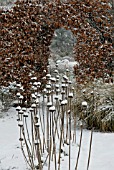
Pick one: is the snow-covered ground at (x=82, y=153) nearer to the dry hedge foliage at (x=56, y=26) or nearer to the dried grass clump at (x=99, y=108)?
the dried grass clump at (x=99, y=108)

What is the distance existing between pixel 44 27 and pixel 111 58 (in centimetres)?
157

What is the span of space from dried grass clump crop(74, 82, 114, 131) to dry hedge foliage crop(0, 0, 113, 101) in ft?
4.14

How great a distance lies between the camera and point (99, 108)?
184 inches

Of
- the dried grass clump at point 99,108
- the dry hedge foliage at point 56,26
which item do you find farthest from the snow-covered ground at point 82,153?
the dry hedge foliage at point 56,26

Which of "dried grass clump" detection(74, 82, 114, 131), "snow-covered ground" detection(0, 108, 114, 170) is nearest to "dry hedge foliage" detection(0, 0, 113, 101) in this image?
"dried grass clump" detection(74, 82, 114, 131)

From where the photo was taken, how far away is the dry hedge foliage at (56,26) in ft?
21.0

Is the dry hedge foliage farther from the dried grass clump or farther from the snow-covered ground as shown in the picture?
the snow-covered ground

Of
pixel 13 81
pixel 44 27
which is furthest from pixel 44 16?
pixel 13 81

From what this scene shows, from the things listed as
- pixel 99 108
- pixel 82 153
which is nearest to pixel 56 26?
pixel 99 108

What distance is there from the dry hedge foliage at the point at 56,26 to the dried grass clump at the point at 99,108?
126cm

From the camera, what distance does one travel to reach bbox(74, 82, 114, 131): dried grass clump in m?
4.58

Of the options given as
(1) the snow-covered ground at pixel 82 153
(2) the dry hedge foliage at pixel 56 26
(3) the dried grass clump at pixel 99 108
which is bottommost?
(1) the snow-covered ground at pixel 82 153

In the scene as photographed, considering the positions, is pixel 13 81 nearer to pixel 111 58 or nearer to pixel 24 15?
pixel 24 15

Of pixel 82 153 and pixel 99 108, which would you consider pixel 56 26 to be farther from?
pixel 82 153
